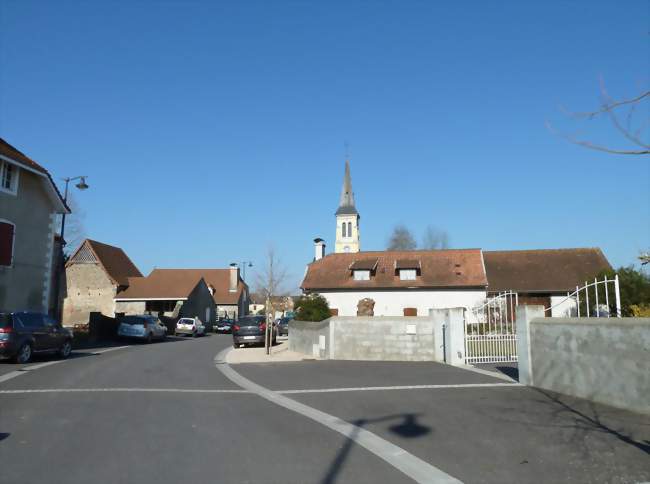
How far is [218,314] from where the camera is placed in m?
67.0

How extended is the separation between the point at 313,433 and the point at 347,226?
251 ft

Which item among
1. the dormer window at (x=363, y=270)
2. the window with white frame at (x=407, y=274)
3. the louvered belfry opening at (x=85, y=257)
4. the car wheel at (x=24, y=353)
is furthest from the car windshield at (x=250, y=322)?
the louvered belfry opening at (x=85, y=257)

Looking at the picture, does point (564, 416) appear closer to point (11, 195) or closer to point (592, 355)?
point (592, 355)

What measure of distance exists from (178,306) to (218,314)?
58.0ft

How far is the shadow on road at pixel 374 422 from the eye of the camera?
572 centimetres

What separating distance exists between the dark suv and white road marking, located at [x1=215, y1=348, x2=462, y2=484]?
9.51 metres

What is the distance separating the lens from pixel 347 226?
83750 millimetres

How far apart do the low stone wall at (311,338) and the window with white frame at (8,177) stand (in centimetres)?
1392

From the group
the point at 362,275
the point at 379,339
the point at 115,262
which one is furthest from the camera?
the point at 115,262

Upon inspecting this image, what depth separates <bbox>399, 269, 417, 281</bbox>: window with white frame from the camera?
144 ft

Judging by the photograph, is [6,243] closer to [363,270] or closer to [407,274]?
[363,270]

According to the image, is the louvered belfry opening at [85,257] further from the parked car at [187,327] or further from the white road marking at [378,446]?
the white road marking at [378,446]

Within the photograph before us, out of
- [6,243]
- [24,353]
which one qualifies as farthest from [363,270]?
[24,353]

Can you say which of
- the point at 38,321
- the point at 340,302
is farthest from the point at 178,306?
the point at 38,321
